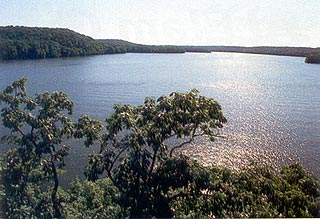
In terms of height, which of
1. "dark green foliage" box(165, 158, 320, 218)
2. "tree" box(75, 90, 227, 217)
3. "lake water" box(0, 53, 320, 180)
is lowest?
"lake water" box(0, 53, 320, 180)

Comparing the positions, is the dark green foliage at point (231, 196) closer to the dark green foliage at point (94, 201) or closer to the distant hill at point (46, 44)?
the dark green foliage at point (94, 201)

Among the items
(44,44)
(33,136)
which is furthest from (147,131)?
(44,44)

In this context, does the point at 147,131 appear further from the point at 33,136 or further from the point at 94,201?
the point at 33,136

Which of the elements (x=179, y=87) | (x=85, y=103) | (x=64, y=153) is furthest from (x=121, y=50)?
(x=64, y=153)

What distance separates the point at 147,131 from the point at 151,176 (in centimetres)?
43

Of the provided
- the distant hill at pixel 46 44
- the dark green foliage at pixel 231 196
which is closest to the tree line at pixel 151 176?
the dark green foliage at pixel 231 196

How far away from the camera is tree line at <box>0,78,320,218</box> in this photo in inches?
114

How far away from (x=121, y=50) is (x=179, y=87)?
3524 cm

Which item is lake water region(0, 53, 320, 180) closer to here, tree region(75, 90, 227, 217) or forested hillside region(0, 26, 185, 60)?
tree region(75, 90, 227, 217)

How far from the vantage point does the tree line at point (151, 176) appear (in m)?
2.88

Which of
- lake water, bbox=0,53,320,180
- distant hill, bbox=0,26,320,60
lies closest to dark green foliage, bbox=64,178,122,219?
lake water, bbox=0,53,320,180

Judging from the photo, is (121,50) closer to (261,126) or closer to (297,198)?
(261,126)

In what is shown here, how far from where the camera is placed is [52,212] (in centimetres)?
347

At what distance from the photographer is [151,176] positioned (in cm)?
316
